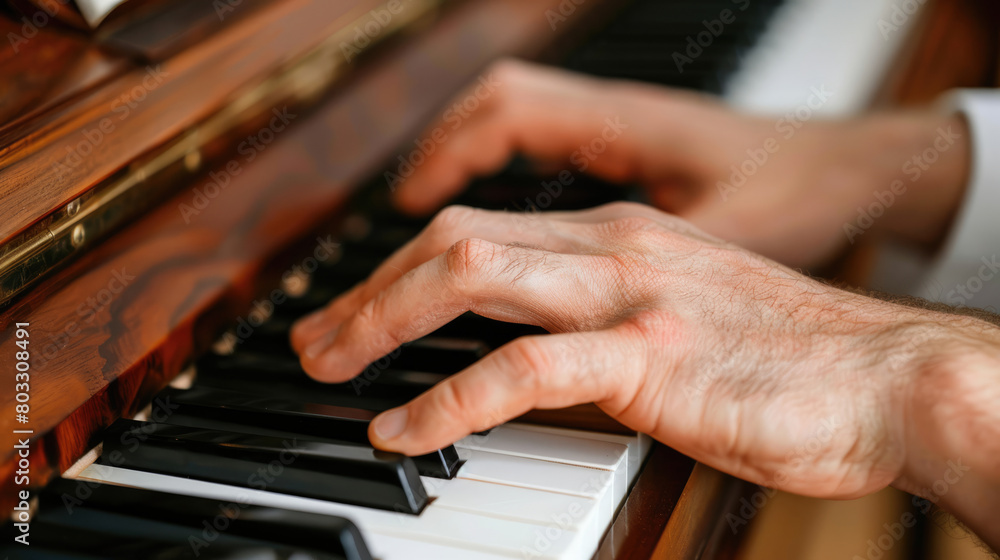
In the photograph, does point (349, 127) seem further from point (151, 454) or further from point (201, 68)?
point (151, 454)

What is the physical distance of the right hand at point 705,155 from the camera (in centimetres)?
134

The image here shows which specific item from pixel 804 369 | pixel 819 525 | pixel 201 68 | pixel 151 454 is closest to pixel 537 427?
pixel 804 369

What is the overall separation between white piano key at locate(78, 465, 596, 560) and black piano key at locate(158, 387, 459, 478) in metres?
0.07

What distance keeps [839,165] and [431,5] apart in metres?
0.86

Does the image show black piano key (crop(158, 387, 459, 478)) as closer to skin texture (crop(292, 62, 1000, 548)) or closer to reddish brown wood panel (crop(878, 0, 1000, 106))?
skin texture (crop(292, 62, 1000, 548))

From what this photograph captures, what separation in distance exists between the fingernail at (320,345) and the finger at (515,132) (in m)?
0.47

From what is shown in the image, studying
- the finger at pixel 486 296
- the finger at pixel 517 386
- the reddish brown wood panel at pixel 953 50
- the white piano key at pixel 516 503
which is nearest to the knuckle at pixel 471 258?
the finger at pixel 486 296

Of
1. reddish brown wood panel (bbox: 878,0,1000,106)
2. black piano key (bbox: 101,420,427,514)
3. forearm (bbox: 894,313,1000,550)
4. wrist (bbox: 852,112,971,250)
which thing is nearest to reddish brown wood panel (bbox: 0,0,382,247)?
black piano key (bbox: 101,420,427,514)

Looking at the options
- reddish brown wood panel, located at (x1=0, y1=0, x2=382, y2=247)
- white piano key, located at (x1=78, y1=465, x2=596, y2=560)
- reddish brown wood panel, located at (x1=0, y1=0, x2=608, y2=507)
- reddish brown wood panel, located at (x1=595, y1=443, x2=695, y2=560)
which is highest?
reddish brown wood panel, located at (x1=0, y1=0, x2=382, y2=247)

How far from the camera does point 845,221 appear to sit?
4.54 feet

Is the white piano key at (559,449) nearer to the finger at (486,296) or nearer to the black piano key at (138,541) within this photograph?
the finger at (486,296)

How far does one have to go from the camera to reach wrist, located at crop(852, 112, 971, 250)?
1.36 metres

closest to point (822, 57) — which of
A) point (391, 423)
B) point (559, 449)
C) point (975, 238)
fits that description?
point (975, 238)

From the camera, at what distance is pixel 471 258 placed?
786 mm
